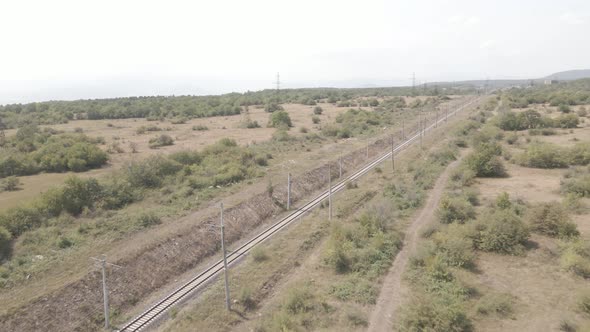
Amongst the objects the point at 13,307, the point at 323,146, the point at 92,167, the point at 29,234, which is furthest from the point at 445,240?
the point at 92,167

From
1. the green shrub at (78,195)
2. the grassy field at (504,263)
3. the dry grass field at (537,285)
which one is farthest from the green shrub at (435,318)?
the green shrub at (78,195)

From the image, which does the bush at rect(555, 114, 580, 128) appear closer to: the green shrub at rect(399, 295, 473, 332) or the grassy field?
the grassy field

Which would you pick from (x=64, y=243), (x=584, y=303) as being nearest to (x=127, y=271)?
(x=64, y=243)

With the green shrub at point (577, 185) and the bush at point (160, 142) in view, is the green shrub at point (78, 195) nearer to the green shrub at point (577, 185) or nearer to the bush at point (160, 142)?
the bush at point (160, 142)

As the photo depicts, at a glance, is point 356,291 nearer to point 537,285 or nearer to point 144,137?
point 537,285

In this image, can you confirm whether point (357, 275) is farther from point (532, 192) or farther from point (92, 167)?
point (92, 167)

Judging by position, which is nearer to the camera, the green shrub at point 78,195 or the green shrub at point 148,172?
the green shrub at point 78,195

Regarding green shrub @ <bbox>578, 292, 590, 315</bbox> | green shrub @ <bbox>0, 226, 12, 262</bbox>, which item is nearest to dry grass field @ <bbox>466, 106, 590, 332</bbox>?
green shrub @ <bbox>578, 292, 590, 315</bbox>
